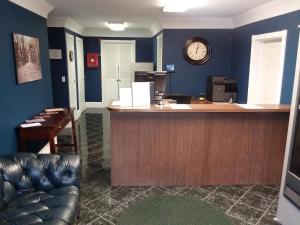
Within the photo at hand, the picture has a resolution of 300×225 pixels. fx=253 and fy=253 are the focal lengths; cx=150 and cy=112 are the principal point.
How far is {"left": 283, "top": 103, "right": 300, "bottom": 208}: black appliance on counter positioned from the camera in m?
2.19

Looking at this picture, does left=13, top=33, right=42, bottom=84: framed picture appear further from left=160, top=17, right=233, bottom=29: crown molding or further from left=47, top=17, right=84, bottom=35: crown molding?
left=160, top=17, right=233, bottom=29: crown molding

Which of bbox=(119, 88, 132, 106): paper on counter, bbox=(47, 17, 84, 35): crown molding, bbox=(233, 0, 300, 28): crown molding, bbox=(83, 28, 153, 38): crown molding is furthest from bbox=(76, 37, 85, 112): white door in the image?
bbox=(119, 88, 132, 106): paper on counter

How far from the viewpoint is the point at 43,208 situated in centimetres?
199

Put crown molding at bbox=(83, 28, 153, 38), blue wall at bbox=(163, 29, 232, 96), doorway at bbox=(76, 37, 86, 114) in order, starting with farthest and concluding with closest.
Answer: crown molding at bbox=(83, 28, 153, 38) → doorway at bbox=(76, 37, 86, 114) → blue wall at bbox=(163, 29, 232, 96)

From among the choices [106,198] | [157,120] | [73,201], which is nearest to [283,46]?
[157,120]

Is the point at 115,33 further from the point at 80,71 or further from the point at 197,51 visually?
the point at 197,51

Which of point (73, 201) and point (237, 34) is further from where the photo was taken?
point (237, 34)

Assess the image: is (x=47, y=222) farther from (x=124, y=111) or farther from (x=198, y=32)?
(x=198, y=32)

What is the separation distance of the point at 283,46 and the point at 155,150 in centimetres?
234

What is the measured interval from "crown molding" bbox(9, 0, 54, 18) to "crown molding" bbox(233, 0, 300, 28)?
3524mm

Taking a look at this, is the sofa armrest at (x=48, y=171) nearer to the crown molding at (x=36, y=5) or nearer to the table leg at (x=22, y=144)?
the table leg at (x=22, y=144)

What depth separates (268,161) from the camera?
129 inches

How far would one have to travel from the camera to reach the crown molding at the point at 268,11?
344 centimetres

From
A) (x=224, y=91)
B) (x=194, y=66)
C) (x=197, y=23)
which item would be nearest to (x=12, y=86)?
(x=224, y=91)
